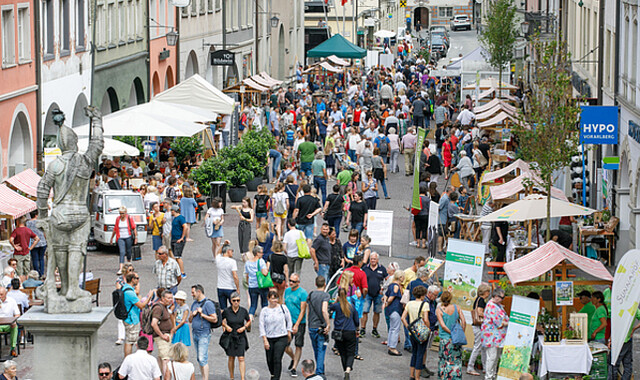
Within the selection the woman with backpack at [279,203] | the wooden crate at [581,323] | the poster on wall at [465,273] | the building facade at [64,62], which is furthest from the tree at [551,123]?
the building facade at [64,62]

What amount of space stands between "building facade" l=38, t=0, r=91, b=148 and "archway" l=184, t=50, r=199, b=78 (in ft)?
47.6

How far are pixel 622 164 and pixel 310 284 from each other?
8.91 metres

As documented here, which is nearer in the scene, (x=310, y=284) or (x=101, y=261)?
(x=310, y=284)

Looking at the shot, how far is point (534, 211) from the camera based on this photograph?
71.4 ft

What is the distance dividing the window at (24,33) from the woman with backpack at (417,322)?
619 inches

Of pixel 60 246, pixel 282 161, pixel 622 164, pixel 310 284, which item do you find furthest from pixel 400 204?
pixel 60 246

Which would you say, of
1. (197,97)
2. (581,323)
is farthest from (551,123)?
(197,97)

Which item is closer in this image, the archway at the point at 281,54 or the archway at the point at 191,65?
the archway at the point at 191,65

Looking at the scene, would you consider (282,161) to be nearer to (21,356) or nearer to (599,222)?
(599,222)

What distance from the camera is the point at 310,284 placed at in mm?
22516

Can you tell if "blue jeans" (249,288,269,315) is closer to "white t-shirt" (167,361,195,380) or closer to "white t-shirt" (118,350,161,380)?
"white t-shirt" (167,361,195,380)

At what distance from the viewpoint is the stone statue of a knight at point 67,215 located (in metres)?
12.2

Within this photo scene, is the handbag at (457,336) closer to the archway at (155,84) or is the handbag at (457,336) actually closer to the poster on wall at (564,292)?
the poster on wall at (564,292)

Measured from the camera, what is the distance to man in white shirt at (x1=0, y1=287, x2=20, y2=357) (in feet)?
57.8
